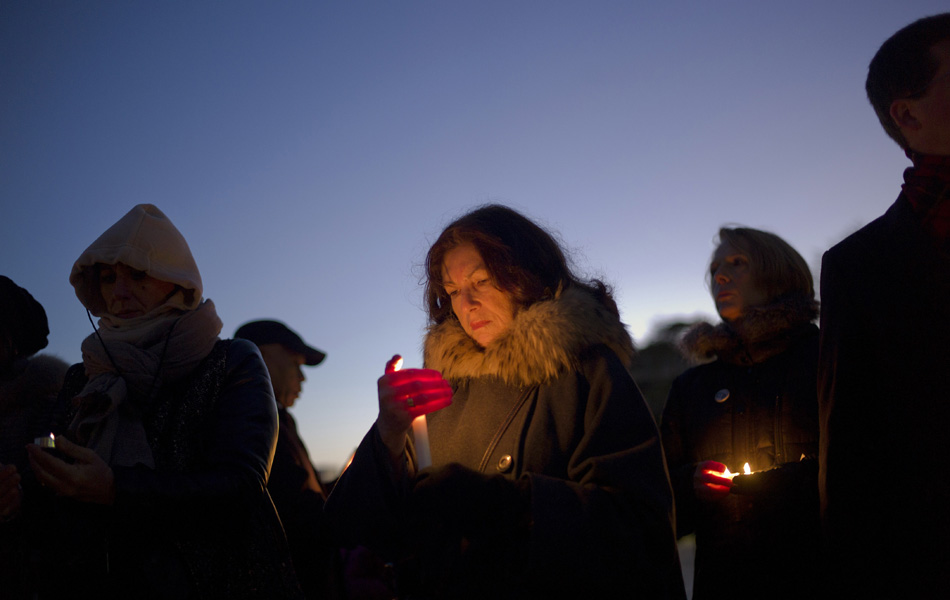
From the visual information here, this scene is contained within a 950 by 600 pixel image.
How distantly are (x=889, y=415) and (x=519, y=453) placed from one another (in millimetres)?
1018

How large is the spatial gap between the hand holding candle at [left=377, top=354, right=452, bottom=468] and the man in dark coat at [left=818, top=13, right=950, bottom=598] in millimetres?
1004

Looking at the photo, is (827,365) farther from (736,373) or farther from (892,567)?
(736,373)

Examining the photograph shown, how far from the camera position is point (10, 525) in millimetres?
2152

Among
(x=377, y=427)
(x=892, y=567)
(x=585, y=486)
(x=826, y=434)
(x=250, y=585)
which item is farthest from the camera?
(x=377, y=427)

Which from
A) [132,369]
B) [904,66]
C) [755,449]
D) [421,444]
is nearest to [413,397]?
[421,444]

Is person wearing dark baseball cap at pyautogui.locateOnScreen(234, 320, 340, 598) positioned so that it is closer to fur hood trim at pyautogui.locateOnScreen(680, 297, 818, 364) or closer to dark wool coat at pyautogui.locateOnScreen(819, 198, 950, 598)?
fur hood trim at pyautogui.locateOnScreen(680, 297, 818, 364)

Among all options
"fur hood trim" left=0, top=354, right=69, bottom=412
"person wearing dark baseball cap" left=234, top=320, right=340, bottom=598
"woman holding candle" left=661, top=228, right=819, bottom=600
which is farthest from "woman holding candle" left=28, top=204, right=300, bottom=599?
"woman holding candle" left=661, top=228, right=819, bottom=600

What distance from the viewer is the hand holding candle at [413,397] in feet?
6.18

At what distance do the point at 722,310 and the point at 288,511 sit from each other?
261 cm

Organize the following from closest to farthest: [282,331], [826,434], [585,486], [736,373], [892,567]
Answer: [892,567]
[826,434]
[585,486]
[736,373]
[282,331]

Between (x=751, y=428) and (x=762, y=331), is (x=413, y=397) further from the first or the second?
(x=762, y=331)

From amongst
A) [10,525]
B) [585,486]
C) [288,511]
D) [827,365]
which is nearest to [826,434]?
[827,365]

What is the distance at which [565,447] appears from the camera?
80.6 inches

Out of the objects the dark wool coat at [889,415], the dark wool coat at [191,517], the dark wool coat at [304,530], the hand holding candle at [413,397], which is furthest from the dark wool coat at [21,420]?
the dark wool coat at [889,415]
